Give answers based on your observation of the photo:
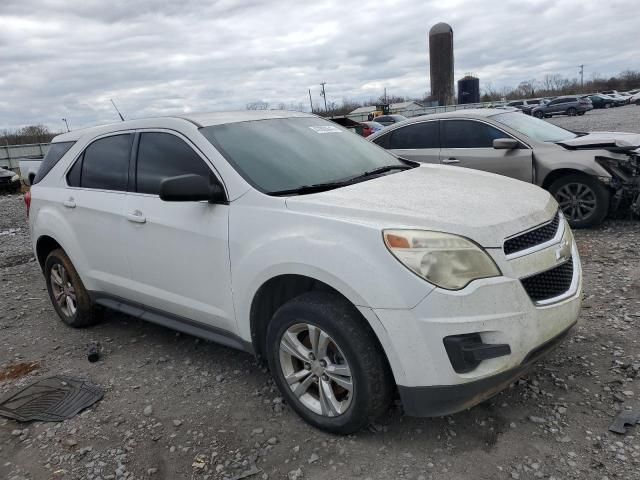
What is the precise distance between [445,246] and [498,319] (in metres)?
0.41

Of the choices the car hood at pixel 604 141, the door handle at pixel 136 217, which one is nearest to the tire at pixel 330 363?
the door handle at pixel 136 217

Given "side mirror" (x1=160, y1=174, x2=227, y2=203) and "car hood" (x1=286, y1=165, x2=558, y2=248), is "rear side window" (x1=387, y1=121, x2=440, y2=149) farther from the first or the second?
"side mirror" (x1=160, y1=174, x2=227, y2=203)

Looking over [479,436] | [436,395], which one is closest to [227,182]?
[436,395]

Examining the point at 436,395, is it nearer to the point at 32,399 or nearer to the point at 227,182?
the point at 227,182

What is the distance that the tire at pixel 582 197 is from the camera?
6.62 metres

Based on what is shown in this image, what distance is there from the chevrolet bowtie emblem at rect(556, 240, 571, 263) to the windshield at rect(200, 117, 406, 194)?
1340 mm

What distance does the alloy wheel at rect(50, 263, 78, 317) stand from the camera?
4.89 meters

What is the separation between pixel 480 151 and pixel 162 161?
4868 millimetres

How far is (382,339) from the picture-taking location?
2576 mm

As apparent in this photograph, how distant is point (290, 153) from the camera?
361cm

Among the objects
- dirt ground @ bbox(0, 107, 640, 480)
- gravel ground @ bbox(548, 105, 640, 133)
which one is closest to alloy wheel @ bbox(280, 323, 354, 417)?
dirt ground @ bbox(0, 107, 640, 480)

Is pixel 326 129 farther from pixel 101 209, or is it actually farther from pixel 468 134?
pixel 468 134

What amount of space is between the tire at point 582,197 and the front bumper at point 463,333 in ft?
15.3

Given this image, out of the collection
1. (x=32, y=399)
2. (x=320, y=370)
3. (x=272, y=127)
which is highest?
(x=272, y=127)
